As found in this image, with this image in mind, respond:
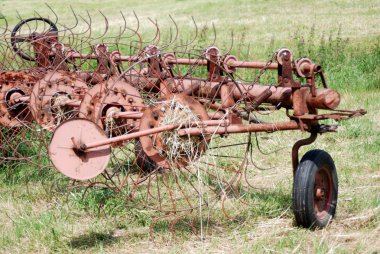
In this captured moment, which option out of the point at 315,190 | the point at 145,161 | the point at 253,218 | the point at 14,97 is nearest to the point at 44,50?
A: the point at 14,97

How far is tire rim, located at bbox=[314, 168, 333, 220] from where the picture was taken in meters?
4.63

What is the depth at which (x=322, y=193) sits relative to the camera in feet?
15.3

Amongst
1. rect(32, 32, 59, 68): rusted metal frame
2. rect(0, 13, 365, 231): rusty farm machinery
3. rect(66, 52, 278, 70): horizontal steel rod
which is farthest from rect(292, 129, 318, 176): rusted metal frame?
rect(32, 32, 59, 68): rusted metal frame

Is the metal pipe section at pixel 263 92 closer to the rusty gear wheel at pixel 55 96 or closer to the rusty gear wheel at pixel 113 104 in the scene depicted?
the rusty gear wheel at pixel 113 104

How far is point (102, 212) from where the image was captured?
16.6 ft

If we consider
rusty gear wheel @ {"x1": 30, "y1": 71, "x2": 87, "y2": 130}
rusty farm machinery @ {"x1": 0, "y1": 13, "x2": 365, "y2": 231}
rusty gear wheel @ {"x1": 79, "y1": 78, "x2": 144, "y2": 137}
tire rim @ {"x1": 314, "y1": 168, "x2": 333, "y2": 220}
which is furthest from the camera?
rusty gear wheel @ {"x1": 30, "y1": 71, "x2": 87, "y2": 130}

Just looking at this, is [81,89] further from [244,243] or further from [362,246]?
[362,246]

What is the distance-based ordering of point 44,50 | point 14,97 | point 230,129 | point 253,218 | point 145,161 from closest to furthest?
point 230,129, point 253,218, point 14,97, point 145,161, point 44,50

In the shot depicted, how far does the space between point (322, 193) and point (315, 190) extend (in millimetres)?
81

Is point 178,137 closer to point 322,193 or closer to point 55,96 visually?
point 322,193

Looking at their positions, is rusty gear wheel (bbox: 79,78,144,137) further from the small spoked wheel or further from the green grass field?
the small spoked wheel

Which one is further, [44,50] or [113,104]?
[44,50]

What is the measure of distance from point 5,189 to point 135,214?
145 centimetres

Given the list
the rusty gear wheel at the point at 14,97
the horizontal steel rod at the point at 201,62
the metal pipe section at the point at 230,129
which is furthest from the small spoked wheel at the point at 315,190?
the rusty gear wheel at the point at 14,97
